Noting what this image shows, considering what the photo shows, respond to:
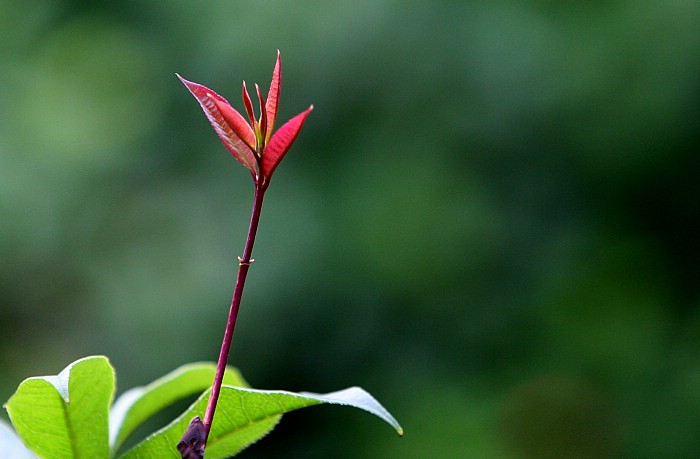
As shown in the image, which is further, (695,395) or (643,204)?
(643,204)

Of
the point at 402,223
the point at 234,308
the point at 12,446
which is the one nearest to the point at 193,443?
the point at 234,308

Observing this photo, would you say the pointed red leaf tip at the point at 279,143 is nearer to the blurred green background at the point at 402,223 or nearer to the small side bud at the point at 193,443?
the small side bud at the point at 193,443

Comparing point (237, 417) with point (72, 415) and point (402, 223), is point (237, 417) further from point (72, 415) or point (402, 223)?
point (402, 223)

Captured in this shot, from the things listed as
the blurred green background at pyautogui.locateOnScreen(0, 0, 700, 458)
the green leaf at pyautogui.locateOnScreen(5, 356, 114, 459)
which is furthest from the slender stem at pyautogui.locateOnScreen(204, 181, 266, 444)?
the blurred green background at pyautogui.locateOnScreen(0, 0, 700, 458)

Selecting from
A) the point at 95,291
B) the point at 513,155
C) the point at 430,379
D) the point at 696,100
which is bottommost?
the point at 430,379

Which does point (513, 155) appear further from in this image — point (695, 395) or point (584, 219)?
point (695, 395)

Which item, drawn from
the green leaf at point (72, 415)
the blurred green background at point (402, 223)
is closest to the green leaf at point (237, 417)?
the green leaf at point (72, 415)

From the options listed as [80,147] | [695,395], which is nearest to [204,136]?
[80,147]

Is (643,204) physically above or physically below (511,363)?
above

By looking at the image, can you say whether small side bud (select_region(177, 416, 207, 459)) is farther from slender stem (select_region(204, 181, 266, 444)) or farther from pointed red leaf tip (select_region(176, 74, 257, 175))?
pointed red leaf tip (select_region(176, 74, 257, 175))
